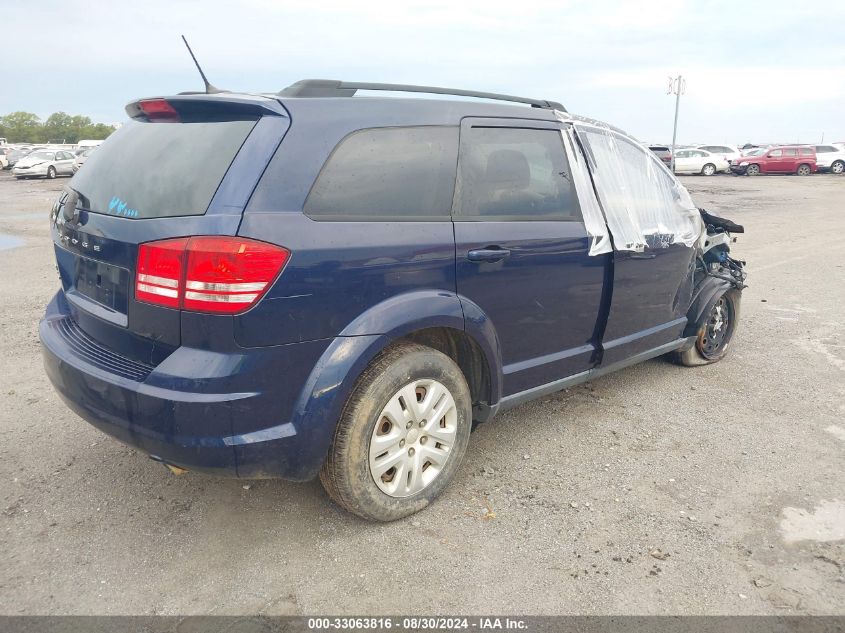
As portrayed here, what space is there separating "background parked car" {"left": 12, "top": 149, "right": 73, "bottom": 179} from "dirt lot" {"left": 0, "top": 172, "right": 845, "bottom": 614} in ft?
99.7

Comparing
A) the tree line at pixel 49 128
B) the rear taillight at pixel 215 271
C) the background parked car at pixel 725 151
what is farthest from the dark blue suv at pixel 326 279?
the tree line at pixel 49 128

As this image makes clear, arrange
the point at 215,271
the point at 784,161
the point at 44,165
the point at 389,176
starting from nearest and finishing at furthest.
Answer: the point at 215,271 < the point at 389,176 < the point at 44,165 < the point at 784,161

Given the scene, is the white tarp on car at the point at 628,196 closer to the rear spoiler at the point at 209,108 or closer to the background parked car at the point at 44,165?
the rear spoiler at the point at 209,108

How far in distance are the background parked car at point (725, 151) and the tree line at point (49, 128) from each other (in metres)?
82.3

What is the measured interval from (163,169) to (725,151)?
3759 cm

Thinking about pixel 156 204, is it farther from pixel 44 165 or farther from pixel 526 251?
pixel 44 165

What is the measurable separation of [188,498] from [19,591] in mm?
774

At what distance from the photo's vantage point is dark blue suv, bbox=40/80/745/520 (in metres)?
2.37

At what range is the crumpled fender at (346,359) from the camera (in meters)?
2.53

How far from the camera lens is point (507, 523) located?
2963mm

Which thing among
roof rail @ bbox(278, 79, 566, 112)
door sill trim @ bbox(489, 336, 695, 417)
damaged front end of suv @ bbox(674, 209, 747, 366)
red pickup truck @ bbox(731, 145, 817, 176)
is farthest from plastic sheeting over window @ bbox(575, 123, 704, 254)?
red pickup truck @ bbox(731, 145, 817, 176)

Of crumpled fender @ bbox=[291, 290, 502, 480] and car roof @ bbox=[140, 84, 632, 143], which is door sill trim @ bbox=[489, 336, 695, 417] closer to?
crumpled fender @ bbox=[291, 290, 502, 480]

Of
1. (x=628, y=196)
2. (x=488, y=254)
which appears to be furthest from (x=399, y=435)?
(x=628, y=196)

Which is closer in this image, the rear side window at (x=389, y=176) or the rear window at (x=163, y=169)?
the rear window at (x=163, y=169)
